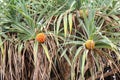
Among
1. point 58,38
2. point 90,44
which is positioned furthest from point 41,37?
point 90,44

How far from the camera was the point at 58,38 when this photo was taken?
2.03 metres

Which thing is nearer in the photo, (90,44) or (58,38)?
(90,44)

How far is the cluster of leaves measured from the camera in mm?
1914

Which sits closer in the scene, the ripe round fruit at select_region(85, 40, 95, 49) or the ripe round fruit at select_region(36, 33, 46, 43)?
the ripe round fruit at select_region(85, 40, 95, 49)

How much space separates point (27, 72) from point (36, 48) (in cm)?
28

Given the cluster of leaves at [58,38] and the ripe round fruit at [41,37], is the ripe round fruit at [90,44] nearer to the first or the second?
the cluster of leaves at [58,38]

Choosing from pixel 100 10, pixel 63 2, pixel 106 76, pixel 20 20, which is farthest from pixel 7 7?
pixel 106 76

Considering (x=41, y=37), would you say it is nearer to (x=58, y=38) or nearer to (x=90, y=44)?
(x=58, y=38)

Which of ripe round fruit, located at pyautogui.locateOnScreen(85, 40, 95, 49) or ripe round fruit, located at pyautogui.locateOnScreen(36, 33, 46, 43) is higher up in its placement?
ripe round fruit, located at pyautogui.locateOnScreen(36, 33, 46, 43)

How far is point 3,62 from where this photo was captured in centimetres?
200

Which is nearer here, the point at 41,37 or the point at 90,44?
the point at 90,44

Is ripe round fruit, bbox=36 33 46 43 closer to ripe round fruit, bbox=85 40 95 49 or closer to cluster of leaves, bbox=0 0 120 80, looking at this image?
cluster of leaves, bbox=0 0 120 80

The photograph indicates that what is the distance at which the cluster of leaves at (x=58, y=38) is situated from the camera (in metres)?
1.91

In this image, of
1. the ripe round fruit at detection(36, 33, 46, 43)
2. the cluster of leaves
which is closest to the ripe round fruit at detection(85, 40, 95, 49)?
the cluster of leaves
